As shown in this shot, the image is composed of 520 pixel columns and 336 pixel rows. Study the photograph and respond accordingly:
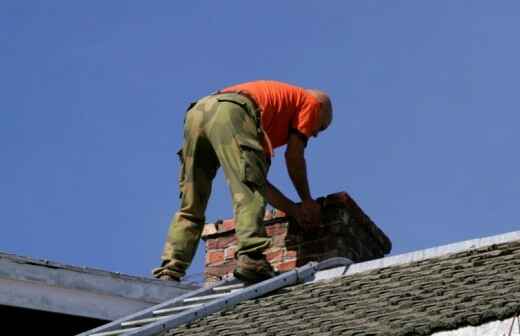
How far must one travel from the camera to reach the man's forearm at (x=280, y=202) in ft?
32.2

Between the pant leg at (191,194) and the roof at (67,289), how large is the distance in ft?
4.09

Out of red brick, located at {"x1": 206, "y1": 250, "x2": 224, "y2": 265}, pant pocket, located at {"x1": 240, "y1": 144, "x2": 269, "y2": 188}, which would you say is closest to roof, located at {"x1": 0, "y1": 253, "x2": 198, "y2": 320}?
pant pocket, located at {"x1": 240, "y1": 144, "x2": 269, "y2": 188}

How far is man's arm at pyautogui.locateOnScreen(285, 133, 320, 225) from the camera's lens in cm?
975

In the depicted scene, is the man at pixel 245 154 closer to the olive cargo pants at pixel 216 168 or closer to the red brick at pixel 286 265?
the olive cargo pants at pixel 216 168

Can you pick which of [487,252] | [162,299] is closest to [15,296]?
[162,299]

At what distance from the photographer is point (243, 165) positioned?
8.84 meters

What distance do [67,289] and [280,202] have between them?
226cm

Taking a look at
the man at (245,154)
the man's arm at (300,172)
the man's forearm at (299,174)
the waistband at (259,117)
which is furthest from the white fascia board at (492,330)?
the man's forearm at (299,174)

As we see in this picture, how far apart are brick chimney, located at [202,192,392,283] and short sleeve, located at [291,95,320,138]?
0.47m

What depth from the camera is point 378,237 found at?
1045 cm

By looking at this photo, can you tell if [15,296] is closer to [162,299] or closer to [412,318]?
[162,299]

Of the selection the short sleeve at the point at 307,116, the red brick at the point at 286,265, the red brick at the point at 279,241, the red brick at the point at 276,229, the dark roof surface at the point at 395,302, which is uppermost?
the short sleeve at the point at 307,116

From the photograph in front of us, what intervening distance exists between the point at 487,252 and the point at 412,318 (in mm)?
1301

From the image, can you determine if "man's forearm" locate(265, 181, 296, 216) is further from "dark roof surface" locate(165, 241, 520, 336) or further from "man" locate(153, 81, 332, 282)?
"dark roof surface" locate(165, 241, 520, 336)
